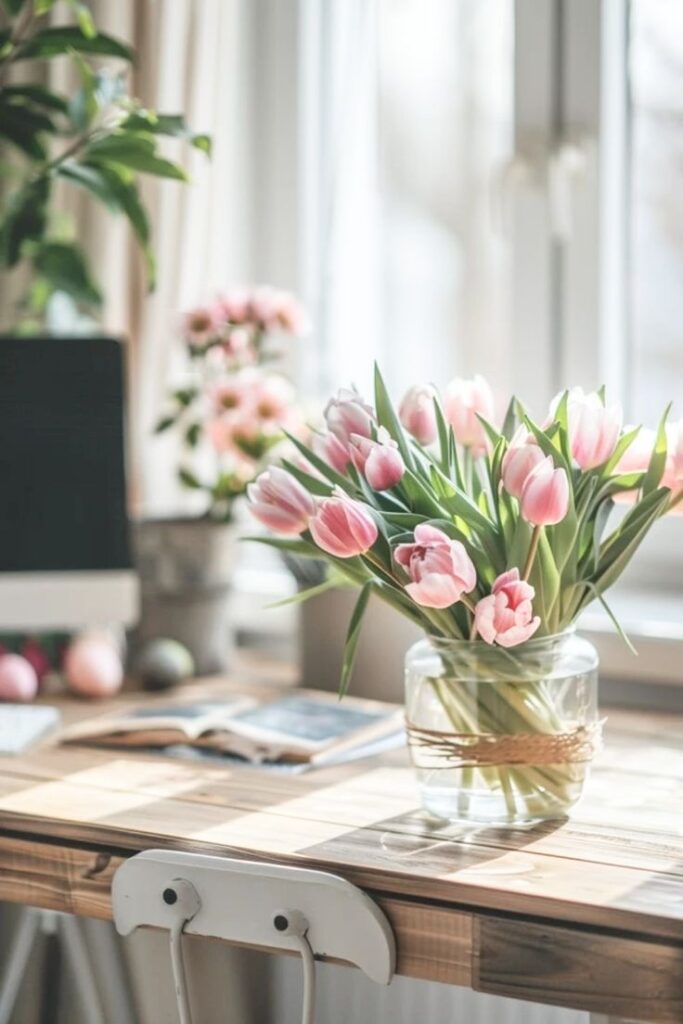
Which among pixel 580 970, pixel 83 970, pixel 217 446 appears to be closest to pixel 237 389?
pixel 217 446

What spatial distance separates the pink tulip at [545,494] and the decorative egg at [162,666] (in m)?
0.75

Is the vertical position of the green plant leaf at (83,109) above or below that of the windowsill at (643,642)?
above

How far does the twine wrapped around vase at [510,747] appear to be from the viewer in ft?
4.18

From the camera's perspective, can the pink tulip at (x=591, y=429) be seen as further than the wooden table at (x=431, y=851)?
Yes

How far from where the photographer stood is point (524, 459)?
1.20 metres

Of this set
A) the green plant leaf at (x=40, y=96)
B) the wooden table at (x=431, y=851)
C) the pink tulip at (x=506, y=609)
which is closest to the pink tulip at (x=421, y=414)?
the pink tulip at (x=506, y=609)

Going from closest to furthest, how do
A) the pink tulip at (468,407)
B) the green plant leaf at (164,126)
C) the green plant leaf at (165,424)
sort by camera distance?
the pink tulip at (468,407) → the green plant leaf at (164,126) → the green plant leaf at (165,424)

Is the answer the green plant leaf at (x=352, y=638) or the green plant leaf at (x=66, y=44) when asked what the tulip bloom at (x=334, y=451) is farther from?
the green plant leaf at (x=66, y=44)

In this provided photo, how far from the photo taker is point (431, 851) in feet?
4.08

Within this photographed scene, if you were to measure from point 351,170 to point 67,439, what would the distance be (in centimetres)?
66

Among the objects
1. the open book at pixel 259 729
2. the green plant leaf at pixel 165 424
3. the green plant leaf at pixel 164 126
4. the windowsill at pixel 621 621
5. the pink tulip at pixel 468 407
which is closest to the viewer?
the pink tulip at pixel 468 407

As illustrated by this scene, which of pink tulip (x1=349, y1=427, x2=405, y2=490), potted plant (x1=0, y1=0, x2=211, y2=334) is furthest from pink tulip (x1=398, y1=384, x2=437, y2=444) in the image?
potted plant (x1=0, y1=0, x2=211, y2=334)

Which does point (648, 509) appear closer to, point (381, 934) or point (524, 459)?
point (524, 459)

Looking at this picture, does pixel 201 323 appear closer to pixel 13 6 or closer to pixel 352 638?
pixel 13 6
